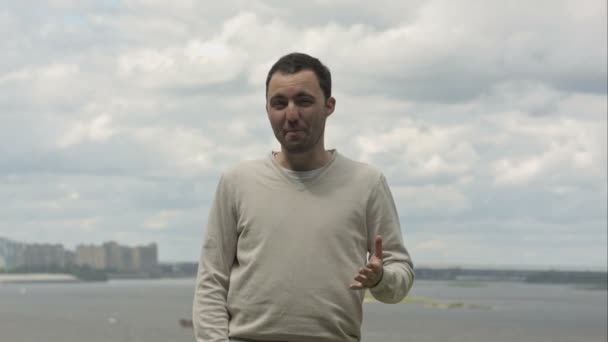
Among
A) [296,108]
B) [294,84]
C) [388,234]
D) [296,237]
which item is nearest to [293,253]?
[296,237]

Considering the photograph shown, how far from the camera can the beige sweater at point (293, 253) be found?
554cm

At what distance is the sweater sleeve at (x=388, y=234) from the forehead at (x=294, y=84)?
0.53 m

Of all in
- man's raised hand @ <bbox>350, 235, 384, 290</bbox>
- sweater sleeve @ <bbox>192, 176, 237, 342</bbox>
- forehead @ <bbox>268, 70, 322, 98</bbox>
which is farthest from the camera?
sweater sleeve @ <bbox>192, 176, 237, 342</bbox>

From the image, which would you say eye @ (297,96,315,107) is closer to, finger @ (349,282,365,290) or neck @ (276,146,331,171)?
neck @ (276,146,331,171)

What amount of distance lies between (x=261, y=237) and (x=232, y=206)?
225 millimetres

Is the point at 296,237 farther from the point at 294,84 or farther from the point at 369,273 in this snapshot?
the point at 294,84

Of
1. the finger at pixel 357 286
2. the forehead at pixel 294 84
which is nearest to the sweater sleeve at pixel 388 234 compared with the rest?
the finger at pixel 357 286

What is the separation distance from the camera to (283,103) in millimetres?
A: 5555

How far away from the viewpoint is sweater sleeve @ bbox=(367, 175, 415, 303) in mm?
5688

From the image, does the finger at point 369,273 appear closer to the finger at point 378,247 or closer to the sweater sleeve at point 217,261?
the finger at point 378,247

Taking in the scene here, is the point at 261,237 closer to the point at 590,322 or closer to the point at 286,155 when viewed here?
the point at 286,155

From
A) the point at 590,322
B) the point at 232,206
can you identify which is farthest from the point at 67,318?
the point at 232,206

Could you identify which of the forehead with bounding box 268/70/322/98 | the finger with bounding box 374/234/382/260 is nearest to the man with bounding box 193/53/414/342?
the forehead with bounding box 268/70/322/98

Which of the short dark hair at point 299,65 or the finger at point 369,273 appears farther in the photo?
the short dark hair at point 299,65
